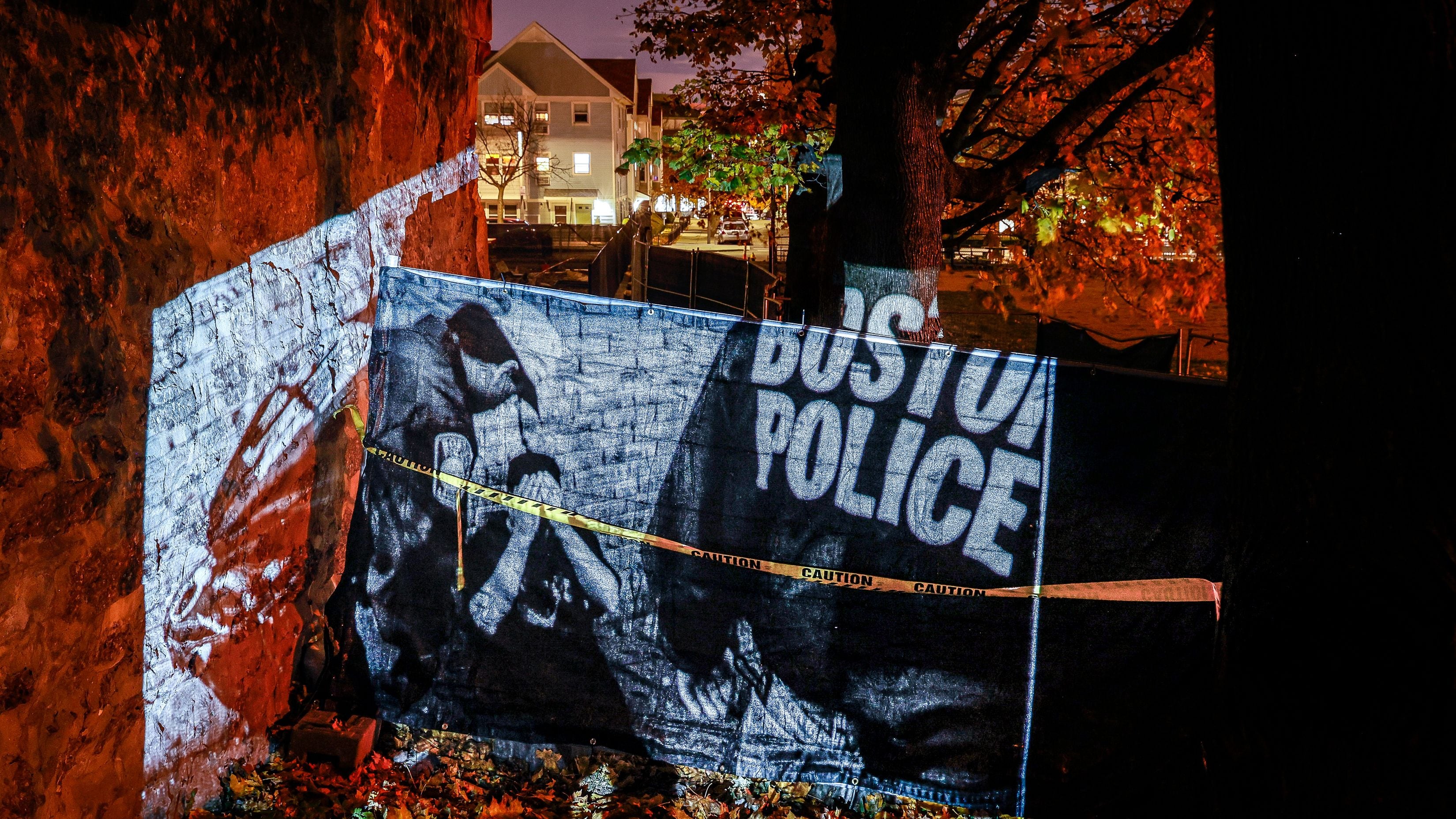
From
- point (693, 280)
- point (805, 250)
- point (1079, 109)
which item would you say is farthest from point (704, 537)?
point (693, 280)

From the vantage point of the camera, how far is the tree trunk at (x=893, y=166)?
728 centimetres

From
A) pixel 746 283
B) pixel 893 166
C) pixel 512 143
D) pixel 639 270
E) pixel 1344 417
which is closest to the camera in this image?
pixel 1344 417

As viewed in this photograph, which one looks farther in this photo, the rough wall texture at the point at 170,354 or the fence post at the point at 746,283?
the fence post at the point at 746,283

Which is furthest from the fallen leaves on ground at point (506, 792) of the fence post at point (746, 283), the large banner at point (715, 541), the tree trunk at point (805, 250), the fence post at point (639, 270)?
the fence post at point (639, 270)

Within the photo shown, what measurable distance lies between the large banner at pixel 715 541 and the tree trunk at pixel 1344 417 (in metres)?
1.16

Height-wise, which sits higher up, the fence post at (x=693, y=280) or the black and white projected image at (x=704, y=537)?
the fence post at (x=693, y=280)

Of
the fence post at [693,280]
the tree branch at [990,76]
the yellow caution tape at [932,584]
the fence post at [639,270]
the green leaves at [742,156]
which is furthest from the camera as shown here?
the fence post at [639,270]

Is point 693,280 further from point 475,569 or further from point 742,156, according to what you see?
point 475,569

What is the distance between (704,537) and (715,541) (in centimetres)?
5

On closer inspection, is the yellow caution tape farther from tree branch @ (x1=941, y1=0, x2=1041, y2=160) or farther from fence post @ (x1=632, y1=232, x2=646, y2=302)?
fence post @ (x1=632, y1=232, x2=646, y2=302)

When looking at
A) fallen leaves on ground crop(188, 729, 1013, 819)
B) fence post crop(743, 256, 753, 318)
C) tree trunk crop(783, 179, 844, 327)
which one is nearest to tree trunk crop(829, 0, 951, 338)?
tree trunk crop(783, 179, 844, 327)

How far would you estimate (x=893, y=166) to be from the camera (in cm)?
734

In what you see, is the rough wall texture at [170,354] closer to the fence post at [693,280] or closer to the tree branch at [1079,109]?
the tree branch at [1079,109]

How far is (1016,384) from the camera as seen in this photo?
11.5ft
